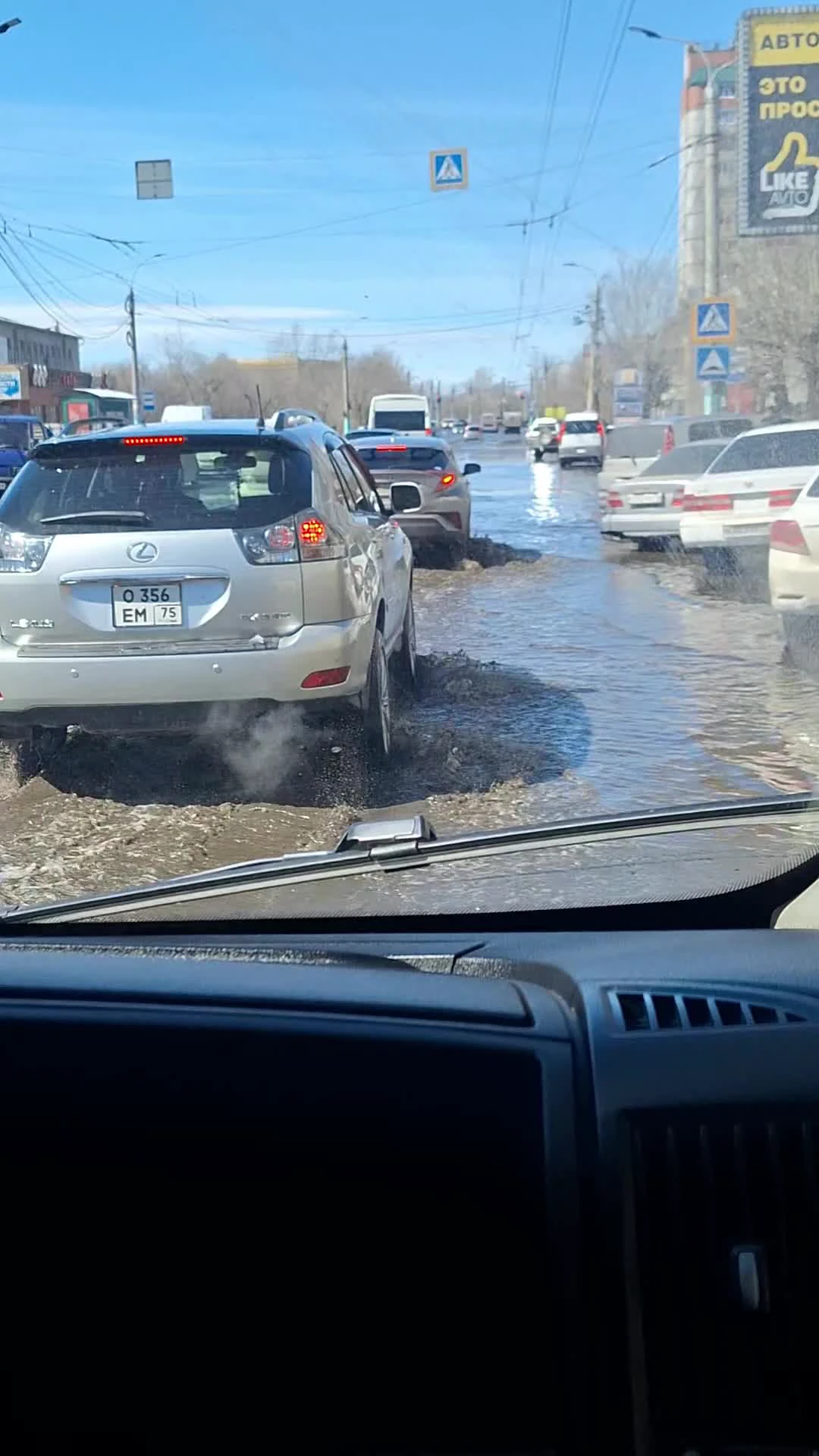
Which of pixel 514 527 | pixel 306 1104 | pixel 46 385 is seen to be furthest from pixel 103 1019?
pixel 46 385

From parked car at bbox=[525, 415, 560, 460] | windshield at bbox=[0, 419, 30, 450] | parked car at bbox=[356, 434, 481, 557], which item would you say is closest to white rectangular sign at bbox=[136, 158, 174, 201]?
parked car at bbox=[356, 434, 481, 557]

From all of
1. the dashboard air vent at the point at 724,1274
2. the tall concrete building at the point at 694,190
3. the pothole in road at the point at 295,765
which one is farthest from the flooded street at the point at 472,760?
the tall concrete building at the point at 694,190

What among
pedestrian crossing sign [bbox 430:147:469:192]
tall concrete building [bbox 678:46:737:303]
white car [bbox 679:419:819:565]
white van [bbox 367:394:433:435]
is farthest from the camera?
tall concrete building [bbox 678:46:737:303]

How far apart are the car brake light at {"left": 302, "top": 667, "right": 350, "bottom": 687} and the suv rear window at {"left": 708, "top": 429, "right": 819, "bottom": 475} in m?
10.6

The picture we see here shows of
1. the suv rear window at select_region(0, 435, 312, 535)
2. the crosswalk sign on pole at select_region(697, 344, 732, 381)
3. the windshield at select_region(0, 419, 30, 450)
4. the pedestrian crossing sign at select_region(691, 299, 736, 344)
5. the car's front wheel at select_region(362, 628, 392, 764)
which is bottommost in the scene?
the car's front wheel at select_region(362, 628, 392, 764)

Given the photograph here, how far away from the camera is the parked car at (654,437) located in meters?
23.3

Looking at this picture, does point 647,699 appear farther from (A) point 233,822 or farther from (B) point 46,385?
(B) point 46,385

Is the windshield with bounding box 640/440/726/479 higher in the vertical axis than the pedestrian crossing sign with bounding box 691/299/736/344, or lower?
lower

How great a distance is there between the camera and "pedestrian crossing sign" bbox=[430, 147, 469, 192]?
89.5 ft

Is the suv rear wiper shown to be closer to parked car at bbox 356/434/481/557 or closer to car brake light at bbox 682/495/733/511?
car brake light at bbox 682/495/733/511

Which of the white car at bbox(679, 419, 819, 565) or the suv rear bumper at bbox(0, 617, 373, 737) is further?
the white car at bbox(679, 419, 819, 565)

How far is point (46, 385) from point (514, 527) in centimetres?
6677

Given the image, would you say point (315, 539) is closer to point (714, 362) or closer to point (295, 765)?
point (295, 765)

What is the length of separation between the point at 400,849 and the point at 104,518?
3131 millimetres
